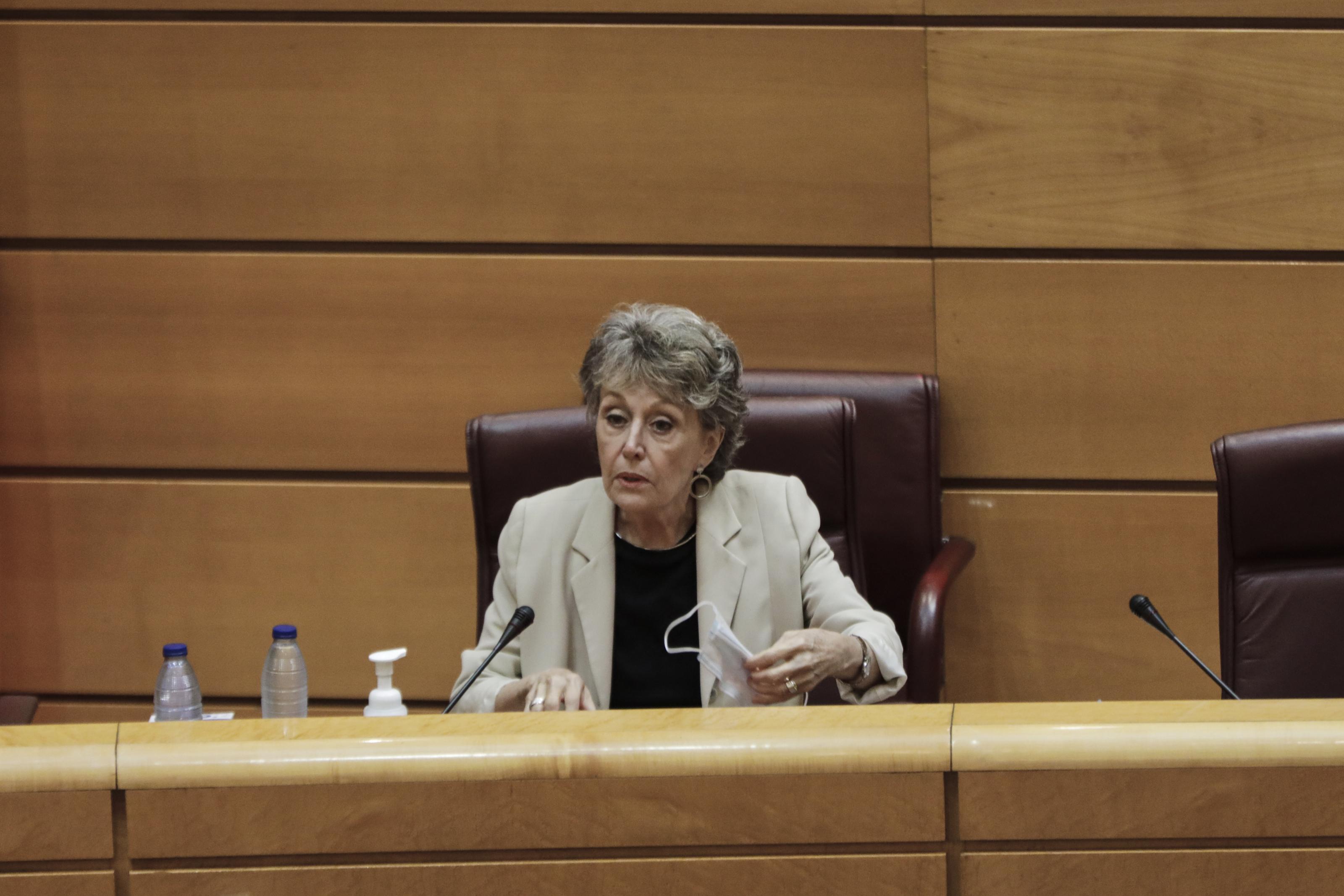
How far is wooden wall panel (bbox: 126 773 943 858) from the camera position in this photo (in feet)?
3.63

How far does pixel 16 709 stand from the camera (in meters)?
2.13

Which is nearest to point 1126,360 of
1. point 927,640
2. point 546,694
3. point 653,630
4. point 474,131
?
point 927,640

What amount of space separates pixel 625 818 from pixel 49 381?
8.07ft

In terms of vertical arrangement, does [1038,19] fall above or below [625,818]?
above

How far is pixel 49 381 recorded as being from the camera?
122 inches

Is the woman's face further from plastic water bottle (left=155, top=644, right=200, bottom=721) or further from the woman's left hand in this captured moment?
plastic water bottle (left=155, top=644, right=200, bottom=721)

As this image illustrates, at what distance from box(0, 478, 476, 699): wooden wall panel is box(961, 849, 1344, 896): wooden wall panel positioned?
2105 mm

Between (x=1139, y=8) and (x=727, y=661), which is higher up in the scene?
(x=1139, y=8)

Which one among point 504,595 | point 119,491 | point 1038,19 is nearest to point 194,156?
point 119,491

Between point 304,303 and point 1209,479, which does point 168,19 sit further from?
point 1209,479

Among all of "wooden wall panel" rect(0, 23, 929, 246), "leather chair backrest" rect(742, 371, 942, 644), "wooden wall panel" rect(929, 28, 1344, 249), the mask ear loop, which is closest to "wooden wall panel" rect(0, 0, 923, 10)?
"wooden wall panel" rect(0, 23, 929, 246)

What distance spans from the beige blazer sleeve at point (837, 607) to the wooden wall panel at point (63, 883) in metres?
1.16

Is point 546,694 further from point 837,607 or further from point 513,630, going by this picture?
point 837,607

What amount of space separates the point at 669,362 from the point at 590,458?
363mm
